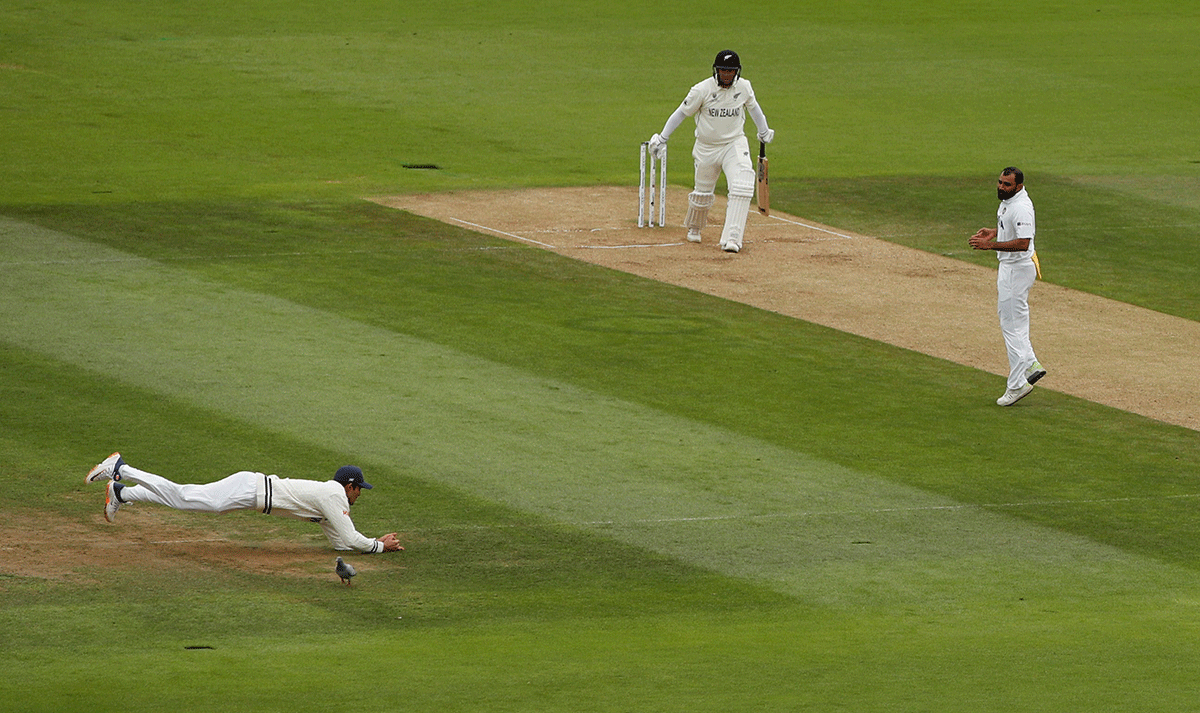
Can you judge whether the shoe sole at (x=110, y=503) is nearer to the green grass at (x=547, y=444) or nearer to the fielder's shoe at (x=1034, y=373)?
the green grass at (x=547, y=444)

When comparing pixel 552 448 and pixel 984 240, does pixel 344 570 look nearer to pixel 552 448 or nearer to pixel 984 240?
pixel 552 448

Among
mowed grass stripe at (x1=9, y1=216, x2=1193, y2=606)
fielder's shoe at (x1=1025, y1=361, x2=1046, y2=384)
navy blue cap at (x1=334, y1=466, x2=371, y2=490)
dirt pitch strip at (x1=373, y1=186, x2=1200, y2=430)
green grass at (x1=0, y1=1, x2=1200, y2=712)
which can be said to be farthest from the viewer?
dirt pitch strip at (x1=373, y1=186, x2=1200, y2=430)

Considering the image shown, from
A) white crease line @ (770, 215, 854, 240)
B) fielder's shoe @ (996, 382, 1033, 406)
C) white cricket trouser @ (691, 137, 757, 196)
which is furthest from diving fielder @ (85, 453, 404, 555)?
white crease line @ (770, 215, 854, 240)

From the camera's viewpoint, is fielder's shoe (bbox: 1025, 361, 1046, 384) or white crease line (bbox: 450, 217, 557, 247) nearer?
fielder's shoe (bbox: 1025, 361, 1046, 384)

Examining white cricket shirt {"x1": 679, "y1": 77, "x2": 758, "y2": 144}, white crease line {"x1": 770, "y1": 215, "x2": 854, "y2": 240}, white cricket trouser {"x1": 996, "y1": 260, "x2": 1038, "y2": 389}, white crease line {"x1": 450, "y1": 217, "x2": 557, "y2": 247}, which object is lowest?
white crease line {"x1": 450, "y1": 217, "x2": 557, "y2": 247}

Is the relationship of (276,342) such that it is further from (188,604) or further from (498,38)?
(498,38)

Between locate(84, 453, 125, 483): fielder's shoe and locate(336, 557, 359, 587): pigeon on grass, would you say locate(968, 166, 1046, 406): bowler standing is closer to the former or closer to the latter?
locate(336, 557, 359, 587): pigeon on grass

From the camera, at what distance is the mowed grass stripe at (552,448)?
12.3 meters

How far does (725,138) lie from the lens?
864 inches

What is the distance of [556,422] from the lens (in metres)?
15.2

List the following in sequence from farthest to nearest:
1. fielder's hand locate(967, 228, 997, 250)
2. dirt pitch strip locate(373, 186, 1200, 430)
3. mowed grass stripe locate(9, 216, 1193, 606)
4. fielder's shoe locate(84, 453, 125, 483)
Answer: dirt pitch strip locate(373, 186, 1200, 430) → fielder's hand locate(967, 228, 997, 250) → mowed grass stripe locate(9, 216, 1193, 606) → fielder's shoe locate(84, 453, 125, 483)

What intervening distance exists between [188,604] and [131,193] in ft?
49.6

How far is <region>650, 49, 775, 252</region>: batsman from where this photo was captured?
2175 centimetres

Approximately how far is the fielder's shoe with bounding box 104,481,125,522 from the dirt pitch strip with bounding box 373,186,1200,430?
351 inches
